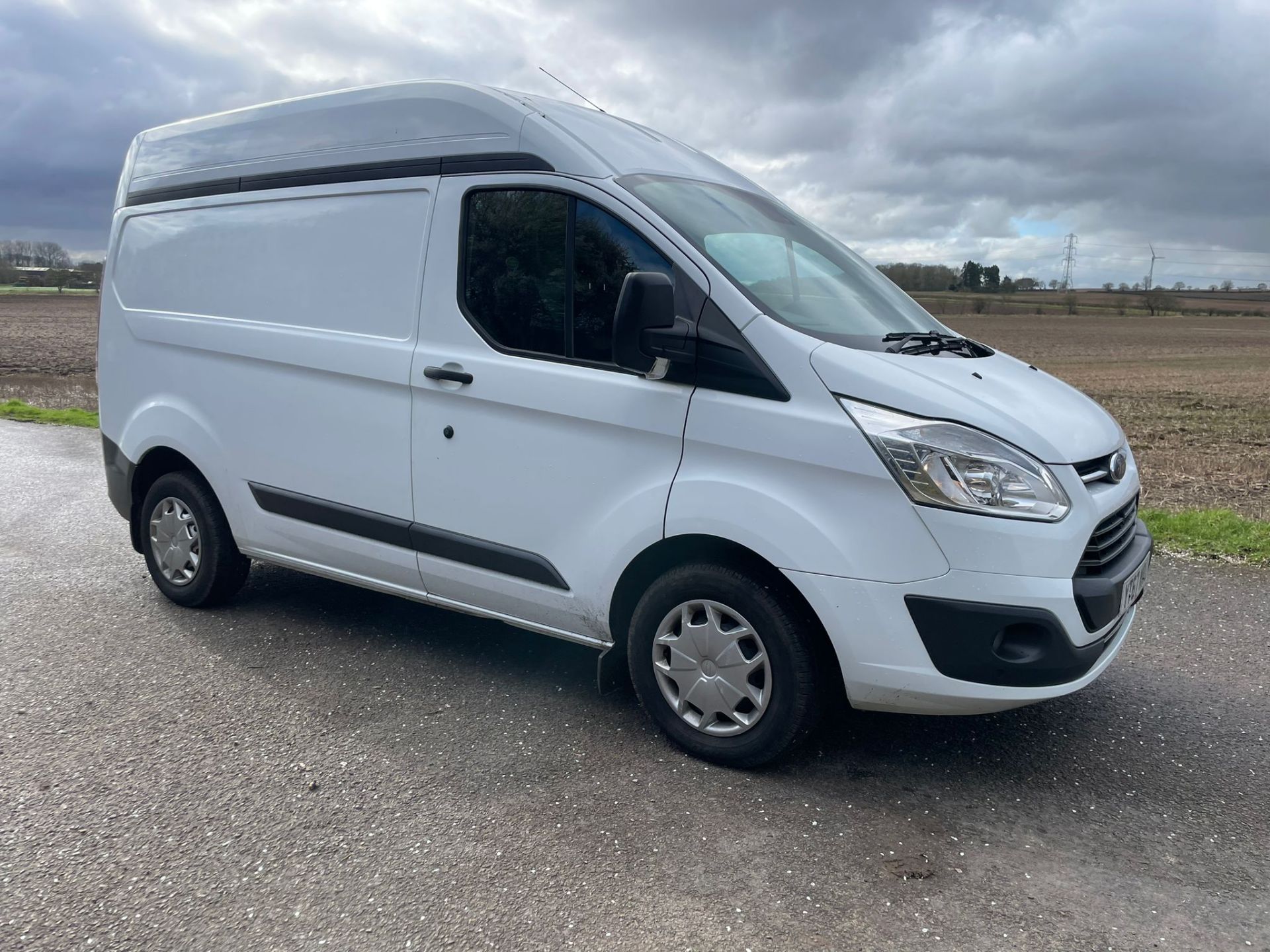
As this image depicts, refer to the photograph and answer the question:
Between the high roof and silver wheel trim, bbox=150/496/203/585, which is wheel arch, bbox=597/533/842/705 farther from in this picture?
silver wheel trim, bbox=150/496/203/585

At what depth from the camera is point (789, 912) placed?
2.64 metres

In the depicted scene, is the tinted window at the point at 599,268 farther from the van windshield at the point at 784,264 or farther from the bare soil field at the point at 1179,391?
the bare soil field at the point at 1179,391

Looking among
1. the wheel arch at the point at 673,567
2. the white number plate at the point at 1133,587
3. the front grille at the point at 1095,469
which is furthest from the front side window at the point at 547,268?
the white number plate at the point at 1133,587

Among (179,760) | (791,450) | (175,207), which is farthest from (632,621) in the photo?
(175,207)

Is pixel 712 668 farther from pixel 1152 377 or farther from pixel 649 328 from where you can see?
pixel 1152 377

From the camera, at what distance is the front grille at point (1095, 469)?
10.3 ft

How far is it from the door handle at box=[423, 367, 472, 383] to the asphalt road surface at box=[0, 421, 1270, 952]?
129 centimetres

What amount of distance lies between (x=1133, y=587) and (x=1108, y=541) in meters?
0.30

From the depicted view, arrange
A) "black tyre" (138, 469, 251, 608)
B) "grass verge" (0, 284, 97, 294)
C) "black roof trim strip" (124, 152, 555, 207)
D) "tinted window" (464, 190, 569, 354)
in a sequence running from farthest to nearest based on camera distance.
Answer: "grass verge" (0, 284, 97, 294) < "black tyre" (138, 469, 251, 608) < "black roof trim strip" (124, 152, 555, 207) < "tinted window" (464, 190, 569, 354)

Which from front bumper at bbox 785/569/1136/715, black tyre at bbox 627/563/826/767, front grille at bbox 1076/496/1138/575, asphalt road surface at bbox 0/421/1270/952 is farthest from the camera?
black tyre at bbox 627/563/826/767

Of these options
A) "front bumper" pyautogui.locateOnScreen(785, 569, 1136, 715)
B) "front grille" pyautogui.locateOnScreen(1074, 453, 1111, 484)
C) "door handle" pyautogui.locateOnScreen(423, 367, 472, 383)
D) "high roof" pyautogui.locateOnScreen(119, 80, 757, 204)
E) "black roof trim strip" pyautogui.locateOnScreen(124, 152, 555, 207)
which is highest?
"high roof" pyautogui.locateOnScreen(119, 80, 757, 204)

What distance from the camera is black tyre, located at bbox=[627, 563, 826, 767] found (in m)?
3.21

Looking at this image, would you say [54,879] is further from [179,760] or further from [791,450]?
[791,450]

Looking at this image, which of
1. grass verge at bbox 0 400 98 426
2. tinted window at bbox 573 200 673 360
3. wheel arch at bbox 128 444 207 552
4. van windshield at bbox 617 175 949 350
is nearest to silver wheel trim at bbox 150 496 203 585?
wheel arch at bbox 128 444 207 552
